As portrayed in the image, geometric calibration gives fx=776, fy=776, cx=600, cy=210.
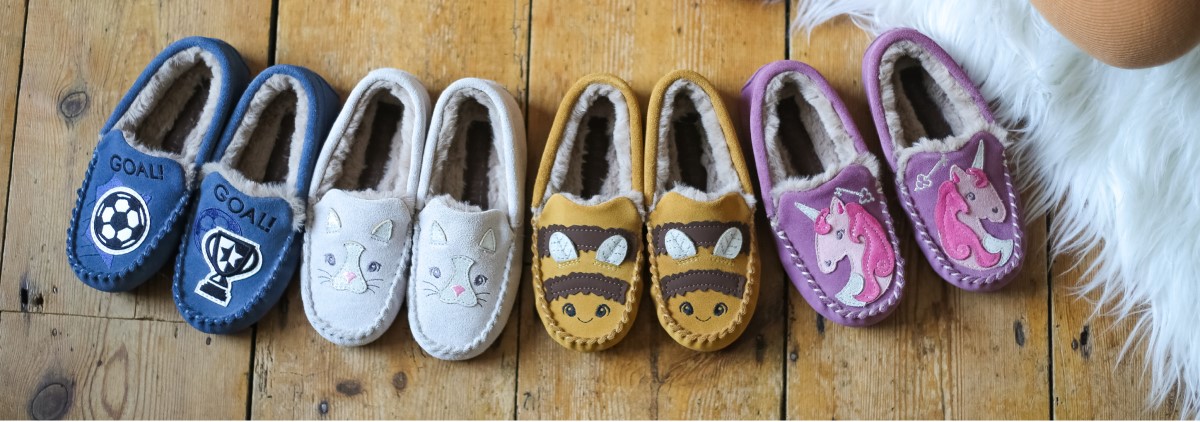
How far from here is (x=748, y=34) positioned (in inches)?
42.0

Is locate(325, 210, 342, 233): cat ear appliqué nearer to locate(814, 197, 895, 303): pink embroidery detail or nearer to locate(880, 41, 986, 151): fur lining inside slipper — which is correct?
locate(814, 197, 895, 303): pink embroidery detail

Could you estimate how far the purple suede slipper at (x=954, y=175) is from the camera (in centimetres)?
95

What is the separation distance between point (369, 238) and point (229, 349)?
9.8 inches

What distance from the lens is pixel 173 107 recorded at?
41.3 inches

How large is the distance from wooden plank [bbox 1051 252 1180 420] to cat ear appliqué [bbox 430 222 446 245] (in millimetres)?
787

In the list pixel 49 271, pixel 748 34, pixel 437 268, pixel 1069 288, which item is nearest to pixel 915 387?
pixel 1069 288

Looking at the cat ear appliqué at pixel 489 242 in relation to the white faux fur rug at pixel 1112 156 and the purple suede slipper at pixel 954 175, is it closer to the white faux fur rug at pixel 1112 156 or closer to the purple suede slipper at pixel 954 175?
the purple suede slipper at pixel 954 175

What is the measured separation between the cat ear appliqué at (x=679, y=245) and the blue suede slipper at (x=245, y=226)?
1.50 ft

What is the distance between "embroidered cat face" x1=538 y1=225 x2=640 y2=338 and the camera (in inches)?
37.3

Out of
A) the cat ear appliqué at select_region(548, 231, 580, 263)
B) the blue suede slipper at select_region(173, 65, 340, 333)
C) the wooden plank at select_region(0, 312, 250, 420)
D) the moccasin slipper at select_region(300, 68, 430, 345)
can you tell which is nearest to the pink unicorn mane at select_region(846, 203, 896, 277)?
the cat ear appliqué at select_region(548, 231, 580, 263)

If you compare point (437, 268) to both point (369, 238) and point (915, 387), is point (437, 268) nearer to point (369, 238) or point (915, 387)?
point (369, 238)

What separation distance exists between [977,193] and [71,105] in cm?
120

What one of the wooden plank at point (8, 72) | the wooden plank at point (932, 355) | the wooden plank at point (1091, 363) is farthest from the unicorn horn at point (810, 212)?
the wooden plank at point (8, 72)

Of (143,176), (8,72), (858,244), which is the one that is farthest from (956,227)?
(8,72)
